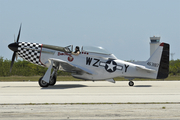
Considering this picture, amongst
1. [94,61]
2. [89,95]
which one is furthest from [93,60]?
[89,95]

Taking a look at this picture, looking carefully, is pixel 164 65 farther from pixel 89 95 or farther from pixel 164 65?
pixel 89 95

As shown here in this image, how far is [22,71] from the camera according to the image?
108ft

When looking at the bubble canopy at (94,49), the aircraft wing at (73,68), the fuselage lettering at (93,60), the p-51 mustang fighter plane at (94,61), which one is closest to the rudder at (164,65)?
the p-51 mustang fighter plane at (94,61)

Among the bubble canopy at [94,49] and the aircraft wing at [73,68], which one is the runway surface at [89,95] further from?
the bubble canopy at [94,49]

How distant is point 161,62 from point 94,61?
172 inches

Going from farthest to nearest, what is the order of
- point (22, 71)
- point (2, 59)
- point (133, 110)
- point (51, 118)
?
point (2, 59) < point (22, 71) < point (133, 110) < point (51, 118)

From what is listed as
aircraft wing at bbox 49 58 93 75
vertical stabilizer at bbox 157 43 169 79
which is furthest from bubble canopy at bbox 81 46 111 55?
vertical stabilizer at bbox 157 43 169 79

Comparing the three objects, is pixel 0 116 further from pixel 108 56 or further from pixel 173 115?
pixel 108 56

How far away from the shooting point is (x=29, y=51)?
15.8 metres

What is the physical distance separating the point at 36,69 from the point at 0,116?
29.0 meters

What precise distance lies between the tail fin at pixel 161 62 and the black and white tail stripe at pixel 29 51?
24.2 ft

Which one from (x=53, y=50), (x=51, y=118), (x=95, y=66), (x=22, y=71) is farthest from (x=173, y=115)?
(x=22, y=71)

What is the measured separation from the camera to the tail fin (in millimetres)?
15594

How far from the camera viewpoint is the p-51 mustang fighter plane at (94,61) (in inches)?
616
